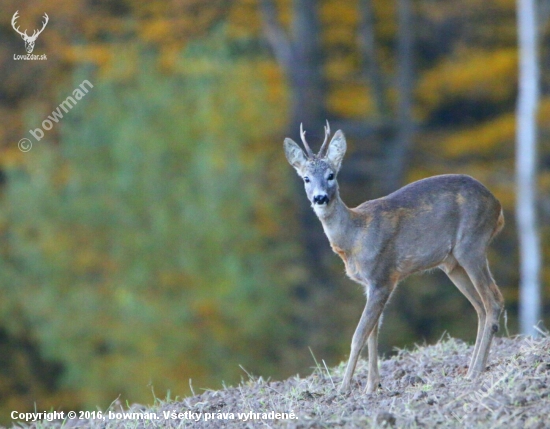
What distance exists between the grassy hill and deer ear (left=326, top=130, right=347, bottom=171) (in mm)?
1475

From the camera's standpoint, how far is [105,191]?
1877cm

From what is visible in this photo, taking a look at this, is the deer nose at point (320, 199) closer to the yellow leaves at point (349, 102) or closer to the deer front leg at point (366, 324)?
the deer front leg at point (366, 324)

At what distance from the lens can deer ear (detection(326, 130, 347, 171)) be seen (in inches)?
284

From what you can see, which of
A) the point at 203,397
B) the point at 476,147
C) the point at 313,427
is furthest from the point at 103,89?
the point at 313,427

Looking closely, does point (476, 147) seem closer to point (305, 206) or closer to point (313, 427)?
point (305, 206)

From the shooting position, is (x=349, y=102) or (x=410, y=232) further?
(x=349, y=102)

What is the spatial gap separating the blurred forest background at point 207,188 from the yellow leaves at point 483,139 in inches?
1.6

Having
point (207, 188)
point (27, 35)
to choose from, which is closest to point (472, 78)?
point (207, 188)

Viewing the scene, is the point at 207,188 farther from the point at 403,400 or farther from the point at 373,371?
the point at 403,400

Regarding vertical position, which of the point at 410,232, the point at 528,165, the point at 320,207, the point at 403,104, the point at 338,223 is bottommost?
the point at 528,165

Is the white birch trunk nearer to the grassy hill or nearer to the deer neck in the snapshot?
the grassy hill

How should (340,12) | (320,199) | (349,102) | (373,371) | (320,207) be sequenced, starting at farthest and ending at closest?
1. (340,12)
2. (349,102)
3. (320,207)
4. (320,199)
5. (373,371)

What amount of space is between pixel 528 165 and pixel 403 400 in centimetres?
1184

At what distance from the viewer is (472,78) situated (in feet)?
63.9
